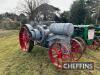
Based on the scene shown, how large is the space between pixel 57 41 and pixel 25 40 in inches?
89.1

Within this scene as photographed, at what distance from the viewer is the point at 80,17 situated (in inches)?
962

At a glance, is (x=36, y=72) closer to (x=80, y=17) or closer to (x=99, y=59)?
(x=99, y=59)

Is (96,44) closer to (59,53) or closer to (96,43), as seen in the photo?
(96,43)

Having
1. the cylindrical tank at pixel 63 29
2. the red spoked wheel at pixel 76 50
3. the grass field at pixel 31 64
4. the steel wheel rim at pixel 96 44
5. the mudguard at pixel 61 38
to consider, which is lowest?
the grass field at pixel 31 64

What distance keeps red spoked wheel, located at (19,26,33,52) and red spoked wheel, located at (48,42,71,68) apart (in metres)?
1.66

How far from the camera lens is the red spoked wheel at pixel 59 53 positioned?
549 centimetres

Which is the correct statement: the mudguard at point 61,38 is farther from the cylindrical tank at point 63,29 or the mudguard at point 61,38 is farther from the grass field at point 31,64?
the grass field at point 31,64

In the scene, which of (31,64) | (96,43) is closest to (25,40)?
(31,64)

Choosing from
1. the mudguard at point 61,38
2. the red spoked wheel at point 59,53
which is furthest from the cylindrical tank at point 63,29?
the red spoked wheel at point 59,53

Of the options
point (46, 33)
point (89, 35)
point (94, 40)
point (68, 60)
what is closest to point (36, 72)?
point (68, 60)

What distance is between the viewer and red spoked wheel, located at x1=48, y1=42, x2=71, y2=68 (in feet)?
18.0

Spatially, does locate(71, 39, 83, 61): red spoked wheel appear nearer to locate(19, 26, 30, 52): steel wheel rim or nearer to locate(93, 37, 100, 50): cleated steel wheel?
locate(19, 26, 30, 52): steel wheel rim

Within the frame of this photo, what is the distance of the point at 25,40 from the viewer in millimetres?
7812

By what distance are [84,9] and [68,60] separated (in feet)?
67.1
